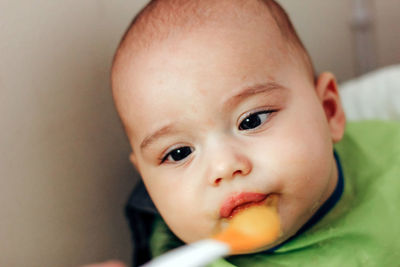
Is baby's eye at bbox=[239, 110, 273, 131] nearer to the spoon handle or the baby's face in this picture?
the baby's face

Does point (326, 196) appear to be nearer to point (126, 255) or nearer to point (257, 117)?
point (257, 117)

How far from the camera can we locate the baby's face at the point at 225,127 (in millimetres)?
605

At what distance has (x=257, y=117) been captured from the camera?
0.65m

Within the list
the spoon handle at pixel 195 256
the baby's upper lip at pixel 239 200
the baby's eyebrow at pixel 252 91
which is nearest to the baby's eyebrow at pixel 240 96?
the baby's eyebrow at pixel 252 91

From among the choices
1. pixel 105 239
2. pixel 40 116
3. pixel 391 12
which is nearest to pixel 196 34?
pixel 40 116

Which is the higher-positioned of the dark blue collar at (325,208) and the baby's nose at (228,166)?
the baby's nose at (228,166)

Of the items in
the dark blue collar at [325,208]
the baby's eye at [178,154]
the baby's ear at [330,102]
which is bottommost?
the dark blue collar at [325,208]

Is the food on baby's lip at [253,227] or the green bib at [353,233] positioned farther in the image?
the green bib at [353,233]

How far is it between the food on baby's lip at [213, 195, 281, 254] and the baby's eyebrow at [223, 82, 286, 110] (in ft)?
0.44

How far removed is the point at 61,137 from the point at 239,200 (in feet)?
1.03

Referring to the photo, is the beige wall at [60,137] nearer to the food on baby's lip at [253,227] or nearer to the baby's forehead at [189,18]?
the baby's forehead at [189,18]

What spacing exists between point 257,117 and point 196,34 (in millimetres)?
141

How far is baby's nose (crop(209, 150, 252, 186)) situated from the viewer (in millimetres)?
582

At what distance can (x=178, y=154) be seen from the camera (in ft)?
2.18
